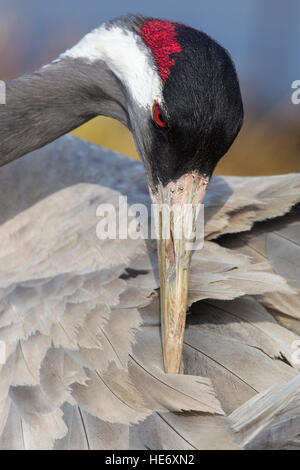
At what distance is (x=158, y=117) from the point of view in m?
1.64

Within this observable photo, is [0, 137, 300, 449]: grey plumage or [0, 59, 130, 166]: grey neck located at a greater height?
[0, 59, 130, 166]: grey neck

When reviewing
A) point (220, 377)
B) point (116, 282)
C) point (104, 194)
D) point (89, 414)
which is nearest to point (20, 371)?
point (89, 414)

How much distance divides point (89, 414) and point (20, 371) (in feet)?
0.64

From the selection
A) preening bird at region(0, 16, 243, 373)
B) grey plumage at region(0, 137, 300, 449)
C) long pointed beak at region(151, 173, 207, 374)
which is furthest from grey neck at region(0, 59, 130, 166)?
long pointed beak at region(151, 173, 207, 374)

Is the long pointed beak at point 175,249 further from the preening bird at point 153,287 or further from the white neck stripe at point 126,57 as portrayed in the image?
the white neck stripe at point 126,57

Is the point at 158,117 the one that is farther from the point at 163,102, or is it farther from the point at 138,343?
the point at 138,343

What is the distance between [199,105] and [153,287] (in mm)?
447

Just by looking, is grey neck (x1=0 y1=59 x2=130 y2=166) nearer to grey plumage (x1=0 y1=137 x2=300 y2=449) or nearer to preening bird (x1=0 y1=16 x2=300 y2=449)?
preening bird (x1=0 y1=16 x2=300 y2=449)

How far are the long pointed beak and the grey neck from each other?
413mm

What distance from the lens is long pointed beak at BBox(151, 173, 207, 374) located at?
150cm

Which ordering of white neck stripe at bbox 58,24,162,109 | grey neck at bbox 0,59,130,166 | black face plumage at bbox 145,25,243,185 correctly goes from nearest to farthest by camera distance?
black face plumage at bbox 145,25,243,185 < white neck stripe at bbox 58,24,162,109 < grey neck at bbox 0,59,130,166

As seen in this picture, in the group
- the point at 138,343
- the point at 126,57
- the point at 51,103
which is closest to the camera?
the point at 138,343

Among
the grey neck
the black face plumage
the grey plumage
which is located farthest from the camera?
the grey neck

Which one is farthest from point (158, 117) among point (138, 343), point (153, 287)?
point (138, 343)
